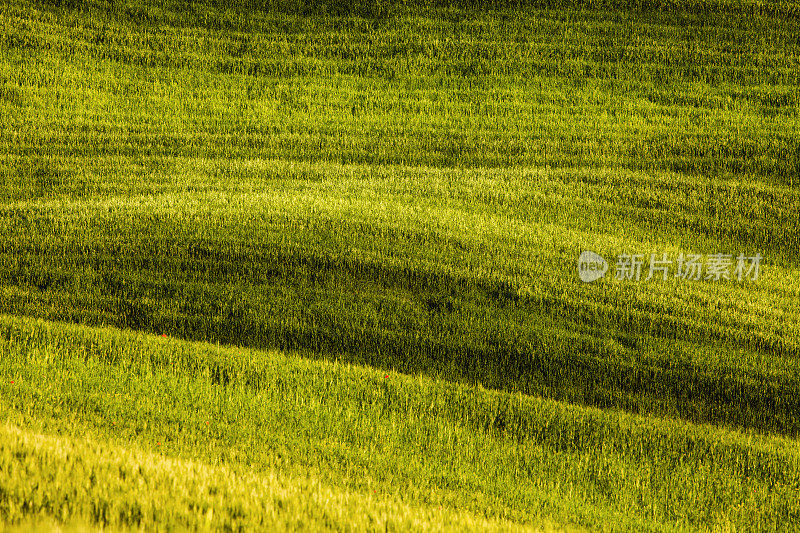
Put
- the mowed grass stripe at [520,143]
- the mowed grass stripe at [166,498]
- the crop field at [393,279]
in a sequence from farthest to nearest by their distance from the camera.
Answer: the mowed grass stripe at [520,143] → the crop field at [393,279] → the mowed grass stripe at [166,498]

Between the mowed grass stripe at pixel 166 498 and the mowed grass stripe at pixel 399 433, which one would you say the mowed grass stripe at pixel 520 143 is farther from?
the mowed grass stripe at pixel 166 498

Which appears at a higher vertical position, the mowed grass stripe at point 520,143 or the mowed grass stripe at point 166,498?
the mowed grass stripe at point 520,143

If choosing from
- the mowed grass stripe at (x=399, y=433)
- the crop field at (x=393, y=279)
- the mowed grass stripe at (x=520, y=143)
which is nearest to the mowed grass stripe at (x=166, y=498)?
the crop field at (x=393, y=279)

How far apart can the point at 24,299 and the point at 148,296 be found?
4.89 ft

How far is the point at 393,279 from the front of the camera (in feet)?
32.0

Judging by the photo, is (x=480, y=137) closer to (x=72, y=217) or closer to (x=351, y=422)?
(x=72, y=217)

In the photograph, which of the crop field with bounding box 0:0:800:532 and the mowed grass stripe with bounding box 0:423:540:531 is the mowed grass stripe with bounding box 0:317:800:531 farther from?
the mowed grass stripe with bounding box 0:423:540:531

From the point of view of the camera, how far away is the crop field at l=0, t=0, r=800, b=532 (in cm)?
543

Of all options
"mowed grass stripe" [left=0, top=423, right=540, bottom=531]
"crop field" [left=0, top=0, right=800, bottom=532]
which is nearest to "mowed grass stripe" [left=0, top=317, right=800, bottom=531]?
"crop field" [left=0, top=0, right=800, bottom=532]

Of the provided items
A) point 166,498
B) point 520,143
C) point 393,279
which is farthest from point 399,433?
point 520,143

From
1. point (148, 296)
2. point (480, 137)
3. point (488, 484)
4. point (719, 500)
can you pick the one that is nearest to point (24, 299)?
point (148, 296)

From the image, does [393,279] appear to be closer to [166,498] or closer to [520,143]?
[166,498]

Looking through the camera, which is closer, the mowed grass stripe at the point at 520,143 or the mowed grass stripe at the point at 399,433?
the mowed grass stripe at the point at 399,433

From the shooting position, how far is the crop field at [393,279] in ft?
17.8
